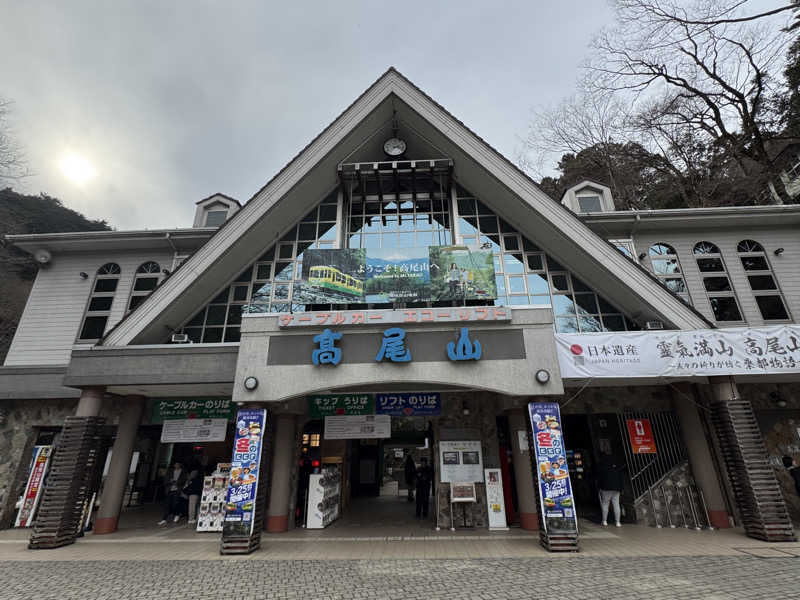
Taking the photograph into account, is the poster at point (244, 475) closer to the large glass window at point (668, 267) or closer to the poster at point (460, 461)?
the poster at point (460, 461)

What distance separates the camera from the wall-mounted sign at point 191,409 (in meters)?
11.8

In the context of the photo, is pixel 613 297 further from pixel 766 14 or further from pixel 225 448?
pixel 225 448

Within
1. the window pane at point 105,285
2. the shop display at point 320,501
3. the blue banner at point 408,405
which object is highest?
the window pane at point 105,285

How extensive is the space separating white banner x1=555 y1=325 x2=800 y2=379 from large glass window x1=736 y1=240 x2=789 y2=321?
150 inches

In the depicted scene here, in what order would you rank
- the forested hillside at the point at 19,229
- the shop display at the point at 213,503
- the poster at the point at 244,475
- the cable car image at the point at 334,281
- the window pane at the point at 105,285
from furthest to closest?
the forested hillside at the point at 19,229 < the window pane at the point at 105,285 < the shop display at the point at 213,503 < the cable car image at the point at 334,281 < the poster at the point at 244,475

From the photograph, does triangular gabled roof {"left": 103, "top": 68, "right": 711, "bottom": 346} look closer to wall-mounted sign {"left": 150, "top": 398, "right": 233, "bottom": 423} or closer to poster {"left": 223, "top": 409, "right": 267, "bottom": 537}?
wall-mounted sign {"left": 150, "top": 398, "right": 233, "bottom": 423}

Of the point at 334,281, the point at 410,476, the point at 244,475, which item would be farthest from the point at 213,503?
the point at 410,476

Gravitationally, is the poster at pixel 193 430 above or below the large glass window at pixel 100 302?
below

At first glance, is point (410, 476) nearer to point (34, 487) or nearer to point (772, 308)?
point (34, 487)

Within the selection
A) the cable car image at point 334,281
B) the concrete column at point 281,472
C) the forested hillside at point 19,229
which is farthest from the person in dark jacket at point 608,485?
the forested hillside at point 19,229

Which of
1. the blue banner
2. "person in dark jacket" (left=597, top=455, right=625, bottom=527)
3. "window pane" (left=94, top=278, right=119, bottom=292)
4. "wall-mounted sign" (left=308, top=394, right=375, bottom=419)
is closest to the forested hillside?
"window pane" (left=94, top=278, right=119, bottom=292)

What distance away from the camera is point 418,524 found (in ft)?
38.0

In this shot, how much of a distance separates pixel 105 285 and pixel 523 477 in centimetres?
1617

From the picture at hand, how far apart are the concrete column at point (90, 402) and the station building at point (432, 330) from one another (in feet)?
0.20
